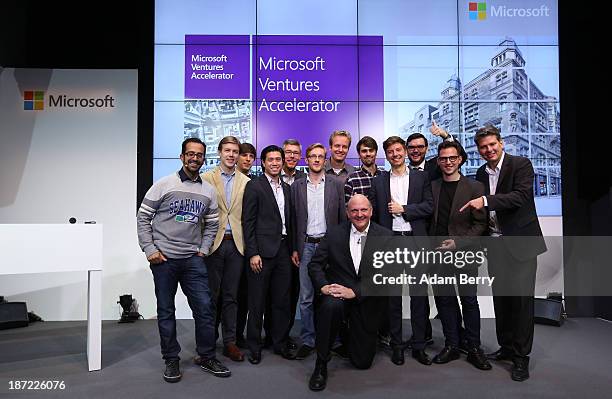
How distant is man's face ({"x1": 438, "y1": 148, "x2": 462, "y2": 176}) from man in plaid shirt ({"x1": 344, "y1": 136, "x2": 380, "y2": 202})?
1.76ft

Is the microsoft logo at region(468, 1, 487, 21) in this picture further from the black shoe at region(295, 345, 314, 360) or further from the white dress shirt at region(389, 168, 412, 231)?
the black shoe at region(295, 345, 314, 360)

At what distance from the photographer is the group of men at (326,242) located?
107 inches

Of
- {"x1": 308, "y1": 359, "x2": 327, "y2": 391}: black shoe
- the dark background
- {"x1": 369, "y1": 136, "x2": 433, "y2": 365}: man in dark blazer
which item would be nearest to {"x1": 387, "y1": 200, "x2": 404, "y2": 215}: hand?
{"x1": 369, "y1": 136, "x2": 433, "y2": 365}: man in dark blazer

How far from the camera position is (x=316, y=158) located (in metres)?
3.01

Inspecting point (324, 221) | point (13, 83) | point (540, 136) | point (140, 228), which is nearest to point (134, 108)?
point (13, 83)

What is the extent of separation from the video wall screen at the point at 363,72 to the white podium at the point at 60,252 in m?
1.89

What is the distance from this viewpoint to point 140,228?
270 centimetres

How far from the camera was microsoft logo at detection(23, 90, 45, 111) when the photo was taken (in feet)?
14.8

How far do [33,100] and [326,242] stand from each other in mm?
3801

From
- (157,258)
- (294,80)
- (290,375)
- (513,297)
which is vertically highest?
(294,80)

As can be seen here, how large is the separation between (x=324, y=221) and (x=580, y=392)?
186 centimetres

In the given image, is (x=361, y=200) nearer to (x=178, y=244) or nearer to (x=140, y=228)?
(x=178, y=244)

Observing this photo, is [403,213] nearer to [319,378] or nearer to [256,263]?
[256,263]

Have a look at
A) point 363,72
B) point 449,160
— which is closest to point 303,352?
point 449,160
